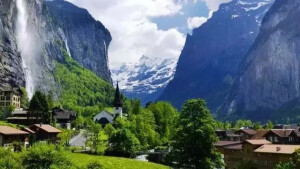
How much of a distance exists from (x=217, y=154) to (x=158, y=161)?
27.9 meters

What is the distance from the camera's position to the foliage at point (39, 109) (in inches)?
4833

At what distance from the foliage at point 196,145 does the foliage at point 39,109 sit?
2301 inches

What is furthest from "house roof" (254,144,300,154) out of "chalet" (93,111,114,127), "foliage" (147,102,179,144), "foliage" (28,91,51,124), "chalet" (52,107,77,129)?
"chalet" (93,111,114,127)

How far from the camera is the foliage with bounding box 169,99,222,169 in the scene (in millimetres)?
72938

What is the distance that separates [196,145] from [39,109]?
6359cm

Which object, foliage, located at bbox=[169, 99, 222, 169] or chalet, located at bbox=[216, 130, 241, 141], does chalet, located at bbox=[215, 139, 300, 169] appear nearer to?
foliage, located at bbox=[169, 99, 222, 169]

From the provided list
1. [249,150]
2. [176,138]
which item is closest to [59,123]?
[249,150]

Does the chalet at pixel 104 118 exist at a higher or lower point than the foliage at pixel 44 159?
higher

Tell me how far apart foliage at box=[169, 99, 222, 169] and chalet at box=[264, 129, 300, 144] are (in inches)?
2161

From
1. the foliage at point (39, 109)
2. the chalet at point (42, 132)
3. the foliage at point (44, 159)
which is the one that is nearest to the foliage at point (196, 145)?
the foliage at point (44, 159)

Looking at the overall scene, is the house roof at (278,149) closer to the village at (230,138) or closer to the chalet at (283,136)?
the village at (230,138)

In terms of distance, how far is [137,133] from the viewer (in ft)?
368

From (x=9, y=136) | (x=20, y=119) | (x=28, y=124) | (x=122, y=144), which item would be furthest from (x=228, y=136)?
(x=9, y=136)

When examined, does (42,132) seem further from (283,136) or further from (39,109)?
(283,136)
